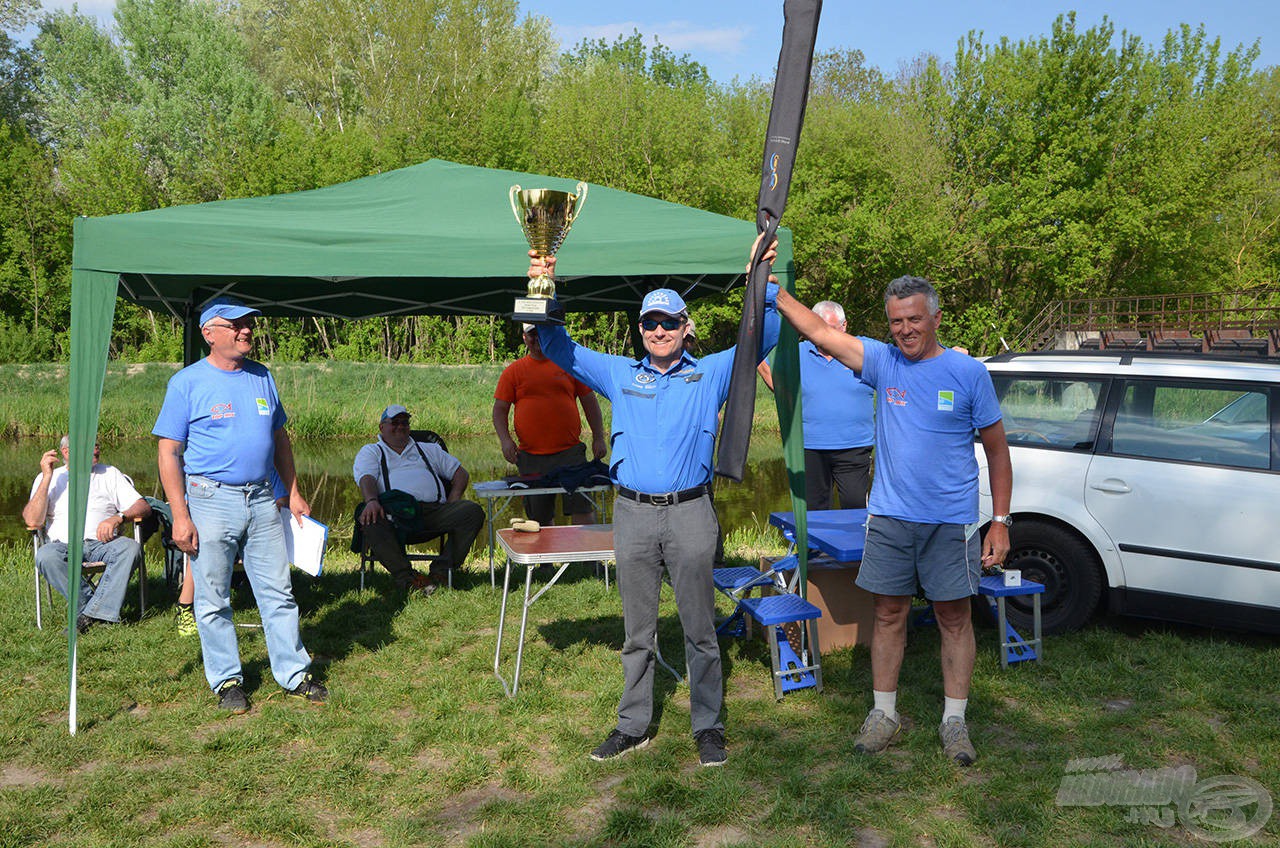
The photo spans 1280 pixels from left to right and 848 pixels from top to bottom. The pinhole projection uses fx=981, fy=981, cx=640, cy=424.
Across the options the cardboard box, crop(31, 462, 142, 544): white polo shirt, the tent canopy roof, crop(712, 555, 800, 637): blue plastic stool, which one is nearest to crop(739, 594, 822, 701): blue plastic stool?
crop(712, 555, 800, 637): blue plastic stool

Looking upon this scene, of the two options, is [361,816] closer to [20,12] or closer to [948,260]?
[948,260]

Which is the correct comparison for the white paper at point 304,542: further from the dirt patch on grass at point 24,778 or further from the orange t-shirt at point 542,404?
the orange t-shirt at point 542,404

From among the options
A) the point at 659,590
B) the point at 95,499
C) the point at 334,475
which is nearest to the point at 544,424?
the point at 95,499

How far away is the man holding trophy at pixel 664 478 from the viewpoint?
3717 millimetres

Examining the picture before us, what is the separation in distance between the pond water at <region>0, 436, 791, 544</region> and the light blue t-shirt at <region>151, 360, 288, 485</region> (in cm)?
604

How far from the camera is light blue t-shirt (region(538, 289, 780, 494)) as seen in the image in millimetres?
3717

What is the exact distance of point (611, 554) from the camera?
4.36 meters

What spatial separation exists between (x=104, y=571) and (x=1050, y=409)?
558 cm

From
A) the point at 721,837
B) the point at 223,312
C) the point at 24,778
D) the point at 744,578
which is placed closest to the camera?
the point at 721,837

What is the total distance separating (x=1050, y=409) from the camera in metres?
5.63

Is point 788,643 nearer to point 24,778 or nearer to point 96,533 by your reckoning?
point 24,778

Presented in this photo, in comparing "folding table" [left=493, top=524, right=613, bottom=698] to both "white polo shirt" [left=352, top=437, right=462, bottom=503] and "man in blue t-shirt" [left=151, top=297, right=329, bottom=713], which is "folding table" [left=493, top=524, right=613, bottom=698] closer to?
"man in blue t-shirt" [left=151, top=297, right=329, bottom=713]

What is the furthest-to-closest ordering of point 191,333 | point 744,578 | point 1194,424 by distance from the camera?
point 191,333 < point 1194,424 < point 744,578

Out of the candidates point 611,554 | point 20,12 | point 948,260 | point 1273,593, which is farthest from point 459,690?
point 20,12
